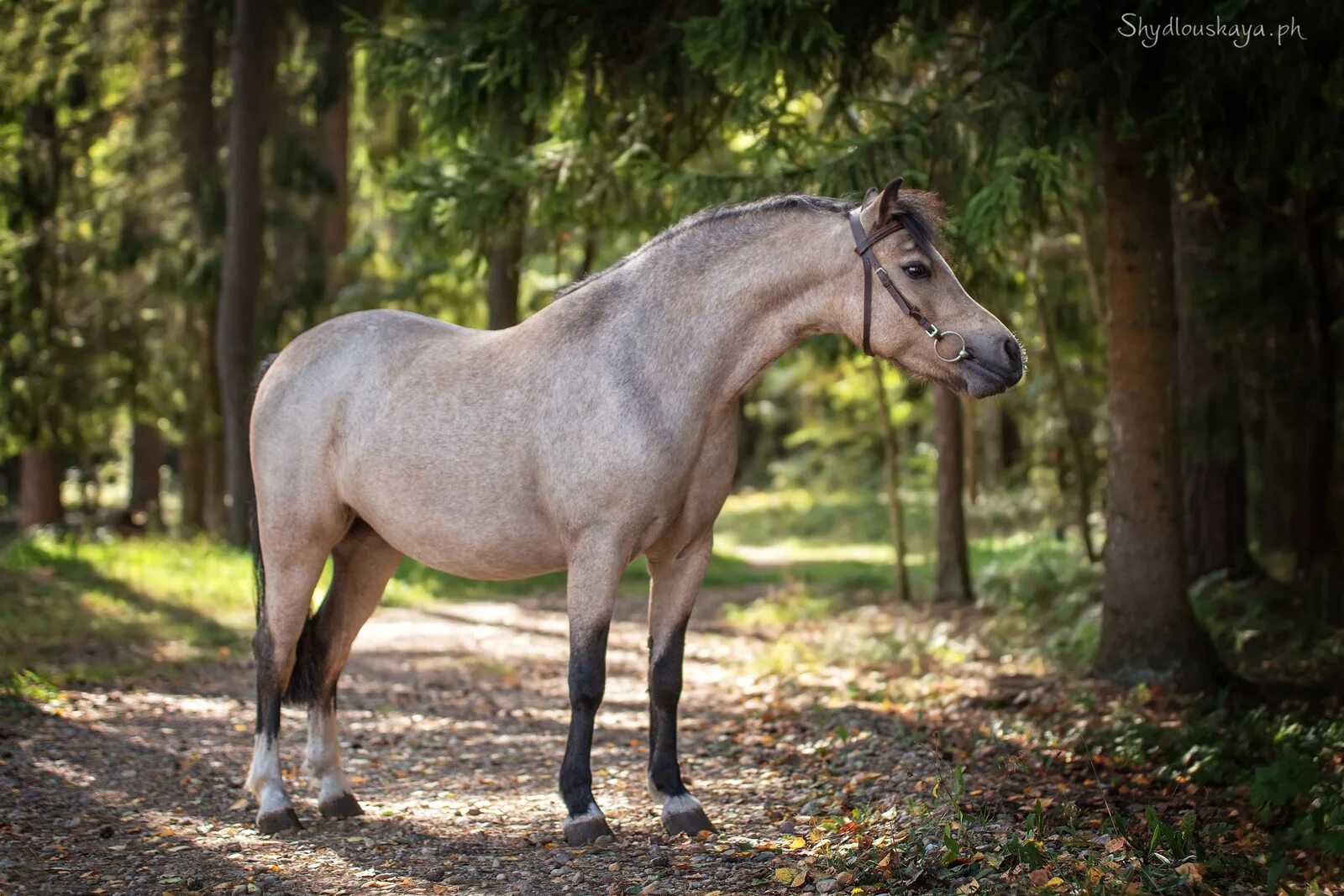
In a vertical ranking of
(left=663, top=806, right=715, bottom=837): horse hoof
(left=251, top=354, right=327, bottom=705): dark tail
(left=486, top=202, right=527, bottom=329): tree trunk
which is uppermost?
(left=486, top=202, right=527, bottom=329): tree trunk

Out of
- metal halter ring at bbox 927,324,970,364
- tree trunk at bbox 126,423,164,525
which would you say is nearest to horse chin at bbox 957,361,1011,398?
metal halter ring at bbox 927,324,970,364

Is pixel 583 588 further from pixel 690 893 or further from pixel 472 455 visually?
pixel 690 893

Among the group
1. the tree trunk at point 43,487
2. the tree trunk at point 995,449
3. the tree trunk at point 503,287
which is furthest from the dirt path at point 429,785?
the tree trunk at point 995,449

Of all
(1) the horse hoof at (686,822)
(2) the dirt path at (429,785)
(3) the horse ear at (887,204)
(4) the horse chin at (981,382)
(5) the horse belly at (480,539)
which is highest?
(3) the horse ear at (887,204)

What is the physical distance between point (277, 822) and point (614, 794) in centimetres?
168

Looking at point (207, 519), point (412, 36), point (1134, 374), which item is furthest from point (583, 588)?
point (207, 519)

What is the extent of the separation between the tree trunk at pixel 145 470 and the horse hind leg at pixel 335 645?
17679 millimetres

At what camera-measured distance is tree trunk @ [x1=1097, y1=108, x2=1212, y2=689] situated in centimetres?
815

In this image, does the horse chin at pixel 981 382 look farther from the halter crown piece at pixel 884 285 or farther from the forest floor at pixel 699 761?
the forest floor at pixel 699 761

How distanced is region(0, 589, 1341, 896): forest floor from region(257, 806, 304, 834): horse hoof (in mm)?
54

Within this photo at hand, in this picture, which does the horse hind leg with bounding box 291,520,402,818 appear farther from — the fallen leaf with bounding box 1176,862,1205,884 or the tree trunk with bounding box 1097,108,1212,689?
the tree trunk with bounding box 1097,108,1212,689

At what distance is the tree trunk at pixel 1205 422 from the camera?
10.5 m

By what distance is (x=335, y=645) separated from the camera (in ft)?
20.1

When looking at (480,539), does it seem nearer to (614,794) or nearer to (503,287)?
(614,794)
